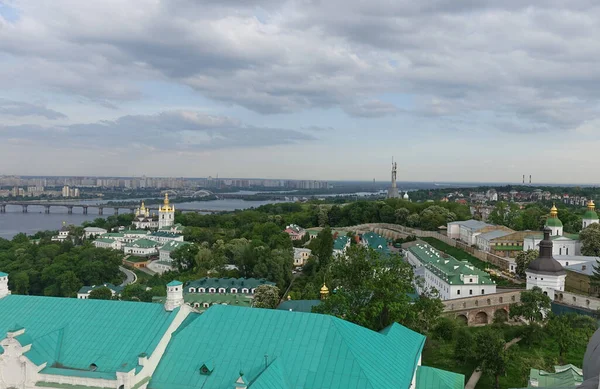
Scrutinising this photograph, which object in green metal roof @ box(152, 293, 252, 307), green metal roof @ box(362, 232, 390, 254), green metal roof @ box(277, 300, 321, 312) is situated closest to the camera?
green metal roof @ box(277, 300, 321, 312)

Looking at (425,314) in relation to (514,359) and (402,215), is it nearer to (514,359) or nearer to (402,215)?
(514,359)

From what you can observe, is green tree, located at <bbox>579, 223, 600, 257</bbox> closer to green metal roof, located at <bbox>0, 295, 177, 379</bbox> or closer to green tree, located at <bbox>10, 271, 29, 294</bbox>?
green metal roof, located at <bbox>0, 295, 177, 379</bbox>

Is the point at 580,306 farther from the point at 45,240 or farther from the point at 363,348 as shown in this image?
the point at 45,240

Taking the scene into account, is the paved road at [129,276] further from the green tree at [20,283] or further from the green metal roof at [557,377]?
the green metal roof at [557,377]

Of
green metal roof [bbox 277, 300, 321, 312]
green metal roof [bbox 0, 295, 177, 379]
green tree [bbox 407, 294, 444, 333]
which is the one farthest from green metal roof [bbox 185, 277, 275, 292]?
green metal roof [bbox 0, 295, 177, 379]

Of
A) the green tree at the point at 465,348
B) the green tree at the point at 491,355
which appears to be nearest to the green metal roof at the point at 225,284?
the green tree at the point at 465,348
